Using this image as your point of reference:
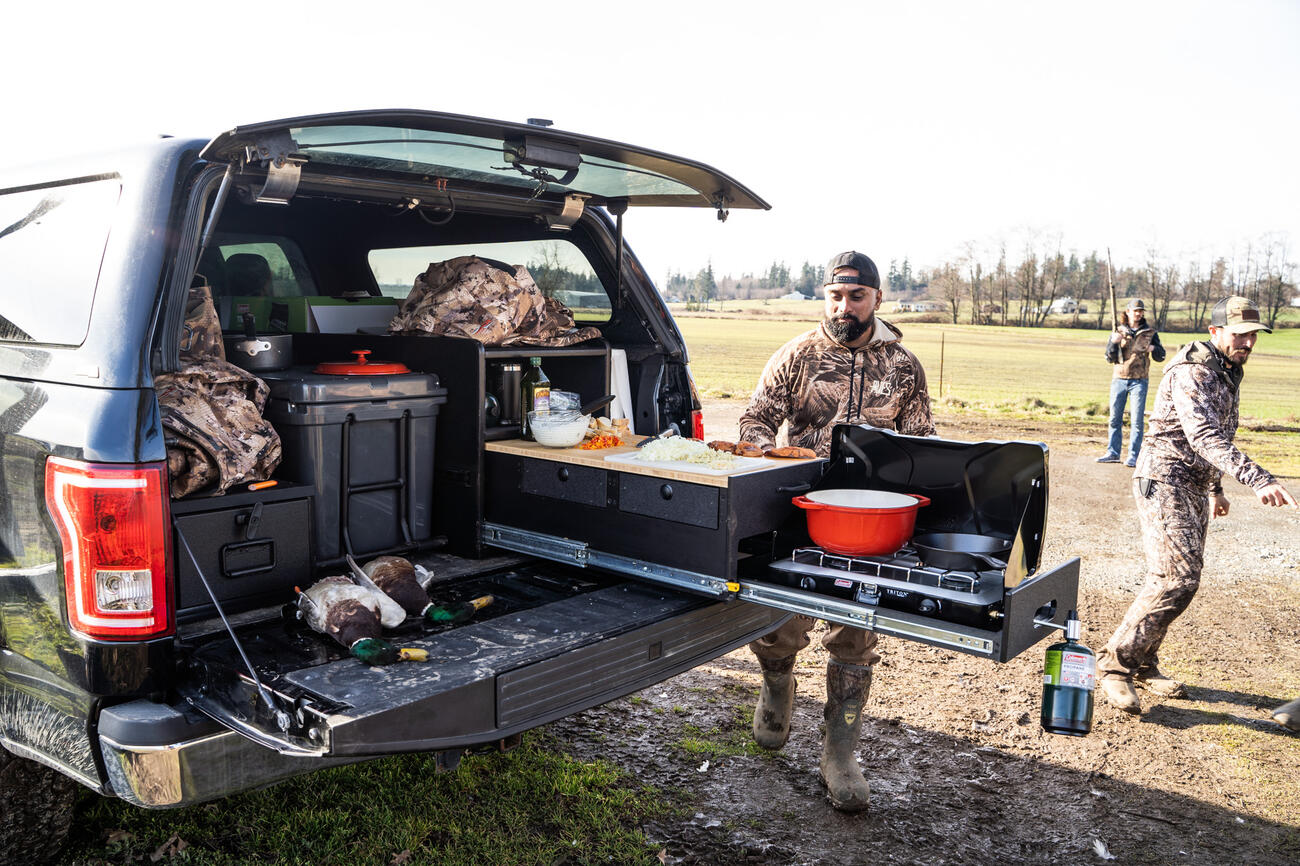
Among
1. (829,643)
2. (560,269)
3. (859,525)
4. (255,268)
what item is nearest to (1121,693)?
(829,643)

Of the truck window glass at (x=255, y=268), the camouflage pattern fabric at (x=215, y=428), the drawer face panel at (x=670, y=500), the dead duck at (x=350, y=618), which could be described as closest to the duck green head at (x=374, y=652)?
the dead duck at (x=350, y=618)

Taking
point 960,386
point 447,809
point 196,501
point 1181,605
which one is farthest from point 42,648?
point 960,386

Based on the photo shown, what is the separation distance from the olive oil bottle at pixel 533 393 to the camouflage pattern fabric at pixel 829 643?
1.17 meters

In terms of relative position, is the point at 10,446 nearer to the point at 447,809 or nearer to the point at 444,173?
the point at 444,173

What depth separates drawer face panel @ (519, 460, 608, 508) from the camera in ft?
10.7

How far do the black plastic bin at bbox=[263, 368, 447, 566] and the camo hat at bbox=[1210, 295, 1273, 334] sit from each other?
3786 millimetres

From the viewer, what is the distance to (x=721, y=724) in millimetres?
4391

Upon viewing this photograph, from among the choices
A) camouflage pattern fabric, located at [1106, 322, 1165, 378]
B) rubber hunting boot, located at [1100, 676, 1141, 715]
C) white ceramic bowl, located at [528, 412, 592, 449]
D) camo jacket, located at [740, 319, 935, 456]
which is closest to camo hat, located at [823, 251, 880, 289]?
camo jacket, located at [740, 319, 935, 456]

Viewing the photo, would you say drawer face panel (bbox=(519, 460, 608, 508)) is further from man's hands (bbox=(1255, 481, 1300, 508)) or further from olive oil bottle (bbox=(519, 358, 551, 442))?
man's hands (bbox=(1255, 481, 1300, 508))

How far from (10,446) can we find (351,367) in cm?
111

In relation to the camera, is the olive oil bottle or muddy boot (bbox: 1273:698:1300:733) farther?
muddy boot (bbox: 1273:698:1300:733)

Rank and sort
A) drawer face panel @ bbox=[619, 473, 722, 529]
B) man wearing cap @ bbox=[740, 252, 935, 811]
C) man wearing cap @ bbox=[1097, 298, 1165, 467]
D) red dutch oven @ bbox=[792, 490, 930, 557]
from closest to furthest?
red dutch oven @ bbox=[792, 490, 930, 557] < drawer face panel @ bbox=[619, 473, 722, 529] < man wearing cap @ bbox=[740, 252, 935, 811] < man wearing cap @ bbox=[1097, 298, 1165, 467]

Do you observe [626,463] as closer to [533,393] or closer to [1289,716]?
[533,393]

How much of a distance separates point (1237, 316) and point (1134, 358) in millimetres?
7373
